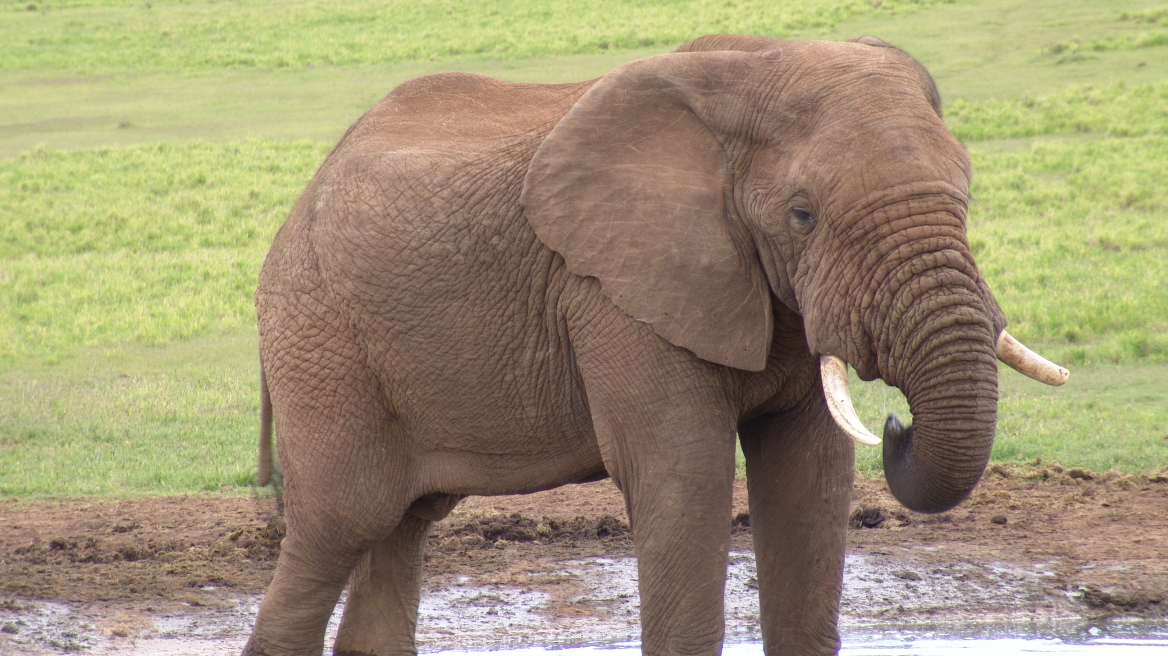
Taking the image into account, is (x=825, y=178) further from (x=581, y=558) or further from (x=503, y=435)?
(x=581, y=558)

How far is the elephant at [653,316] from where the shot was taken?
3852mm

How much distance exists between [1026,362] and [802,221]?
27.0 inches

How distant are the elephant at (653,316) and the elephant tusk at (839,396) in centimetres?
1

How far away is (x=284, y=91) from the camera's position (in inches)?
968

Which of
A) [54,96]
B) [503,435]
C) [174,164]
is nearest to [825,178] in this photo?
[503,435]

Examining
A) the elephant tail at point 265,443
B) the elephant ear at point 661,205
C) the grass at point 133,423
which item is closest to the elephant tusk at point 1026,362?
the elephant ear at point 661,205

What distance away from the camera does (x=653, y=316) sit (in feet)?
14.3

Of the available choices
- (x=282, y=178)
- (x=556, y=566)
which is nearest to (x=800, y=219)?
(x=556, y=566)

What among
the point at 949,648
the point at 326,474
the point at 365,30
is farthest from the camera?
the point at 365,30

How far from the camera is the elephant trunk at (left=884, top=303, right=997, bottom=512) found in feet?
12.1

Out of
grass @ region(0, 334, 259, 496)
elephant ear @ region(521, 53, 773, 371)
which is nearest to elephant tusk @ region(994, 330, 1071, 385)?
elephant ear @ region(521, 53, 773, 371)

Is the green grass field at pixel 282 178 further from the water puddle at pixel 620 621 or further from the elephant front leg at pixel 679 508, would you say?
the elephant front leg at pixel 679 508

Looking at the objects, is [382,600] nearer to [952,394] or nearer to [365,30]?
[952,394]

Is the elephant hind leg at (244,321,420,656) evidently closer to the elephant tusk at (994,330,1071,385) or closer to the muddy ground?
the muddy ground
